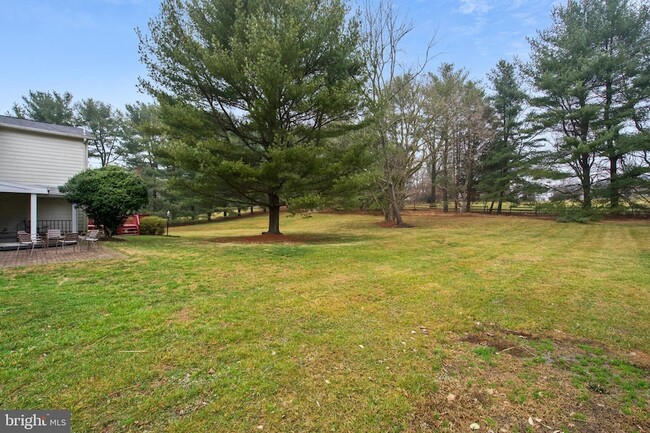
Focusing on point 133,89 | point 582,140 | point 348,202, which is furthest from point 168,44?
point 582,140

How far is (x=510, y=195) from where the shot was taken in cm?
2534

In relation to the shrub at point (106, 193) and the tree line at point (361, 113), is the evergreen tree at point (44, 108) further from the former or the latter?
the shrub at point (106, 193)

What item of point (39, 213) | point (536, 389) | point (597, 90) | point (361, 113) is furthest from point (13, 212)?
point (597, 90)

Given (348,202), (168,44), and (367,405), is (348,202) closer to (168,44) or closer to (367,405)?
(168,44)

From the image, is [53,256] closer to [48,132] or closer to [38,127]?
[48,132]

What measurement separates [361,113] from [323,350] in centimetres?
1143

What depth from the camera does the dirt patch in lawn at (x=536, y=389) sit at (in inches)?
83.0

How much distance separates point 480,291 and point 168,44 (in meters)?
12.3

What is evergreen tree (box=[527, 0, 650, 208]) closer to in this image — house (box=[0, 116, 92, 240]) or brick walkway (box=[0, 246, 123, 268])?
brick walkway (box=[0, 246, 123, 268])

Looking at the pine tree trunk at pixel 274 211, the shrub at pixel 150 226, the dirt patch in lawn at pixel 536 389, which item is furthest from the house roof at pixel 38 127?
the dirt patch in lawn at pixel 536 389

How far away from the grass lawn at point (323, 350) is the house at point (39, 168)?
7.82m

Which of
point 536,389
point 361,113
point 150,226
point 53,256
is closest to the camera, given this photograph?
point 536,389

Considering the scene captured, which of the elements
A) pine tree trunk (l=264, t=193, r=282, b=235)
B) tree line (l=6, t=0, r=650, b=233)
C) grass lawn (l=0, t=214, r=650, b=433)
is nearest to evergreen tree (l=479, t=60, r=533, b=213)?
tree line (l=6, t=0, r=650, b=233)

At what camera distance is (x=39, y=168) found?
→ 11578mm
